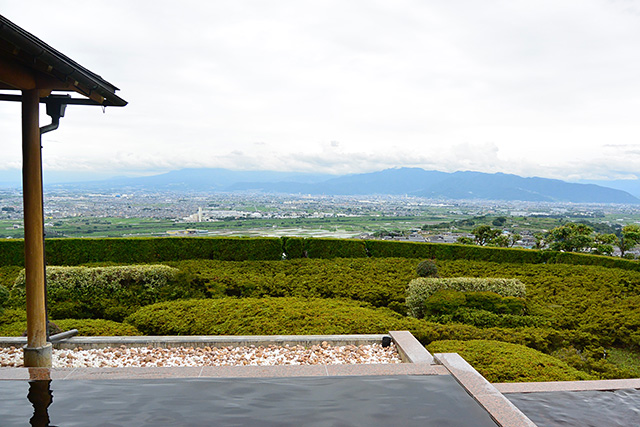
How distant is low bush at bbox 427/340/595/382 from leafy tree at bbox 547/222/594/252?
12.7 m

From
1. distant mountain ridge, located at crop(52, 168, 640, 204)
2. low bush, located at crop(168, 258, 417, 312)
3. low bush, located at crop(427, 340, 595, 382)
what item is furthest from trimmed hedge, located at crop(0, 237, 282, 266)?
distant mountain ridge, located at crop(52, 168, 640, 204)

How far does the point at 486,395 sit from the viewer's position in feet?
11.5

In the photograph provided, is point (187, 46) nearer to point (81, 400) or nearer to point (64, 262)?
point (64, 262)

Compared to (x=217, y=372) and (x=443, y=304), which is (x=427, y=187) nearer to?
(x=443, y=304)

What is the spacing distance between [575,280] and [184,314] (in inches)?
364

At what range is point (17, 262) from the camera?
12742mm

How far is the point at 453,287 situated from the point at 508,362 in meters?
3.91

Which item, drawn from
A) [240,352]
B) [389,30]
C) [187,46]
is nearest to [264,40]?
[187,46]

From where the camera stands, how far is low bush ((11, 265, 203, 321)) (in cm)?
765

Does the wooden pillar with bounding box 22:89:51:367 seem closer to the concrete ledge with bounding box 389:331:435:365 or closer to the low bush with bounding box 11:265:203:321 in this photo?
the low bush with bounding box 11:265:203:321

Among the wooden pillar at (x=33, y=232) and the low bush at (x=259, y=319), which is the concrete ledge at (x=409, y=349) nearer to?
the low bush at (x=259, y=319)

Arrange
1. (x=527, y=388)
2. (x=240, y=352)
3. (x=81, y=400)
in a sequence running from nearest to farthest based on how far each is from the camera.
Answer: (x=81, y=400) < (x=527, y=388) < (x=240, y=352)

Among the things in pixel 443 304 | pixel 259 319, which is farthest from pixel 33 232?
pixel 443 304

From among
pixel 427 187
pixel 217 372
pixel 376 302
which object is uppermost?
pixel 427 187
